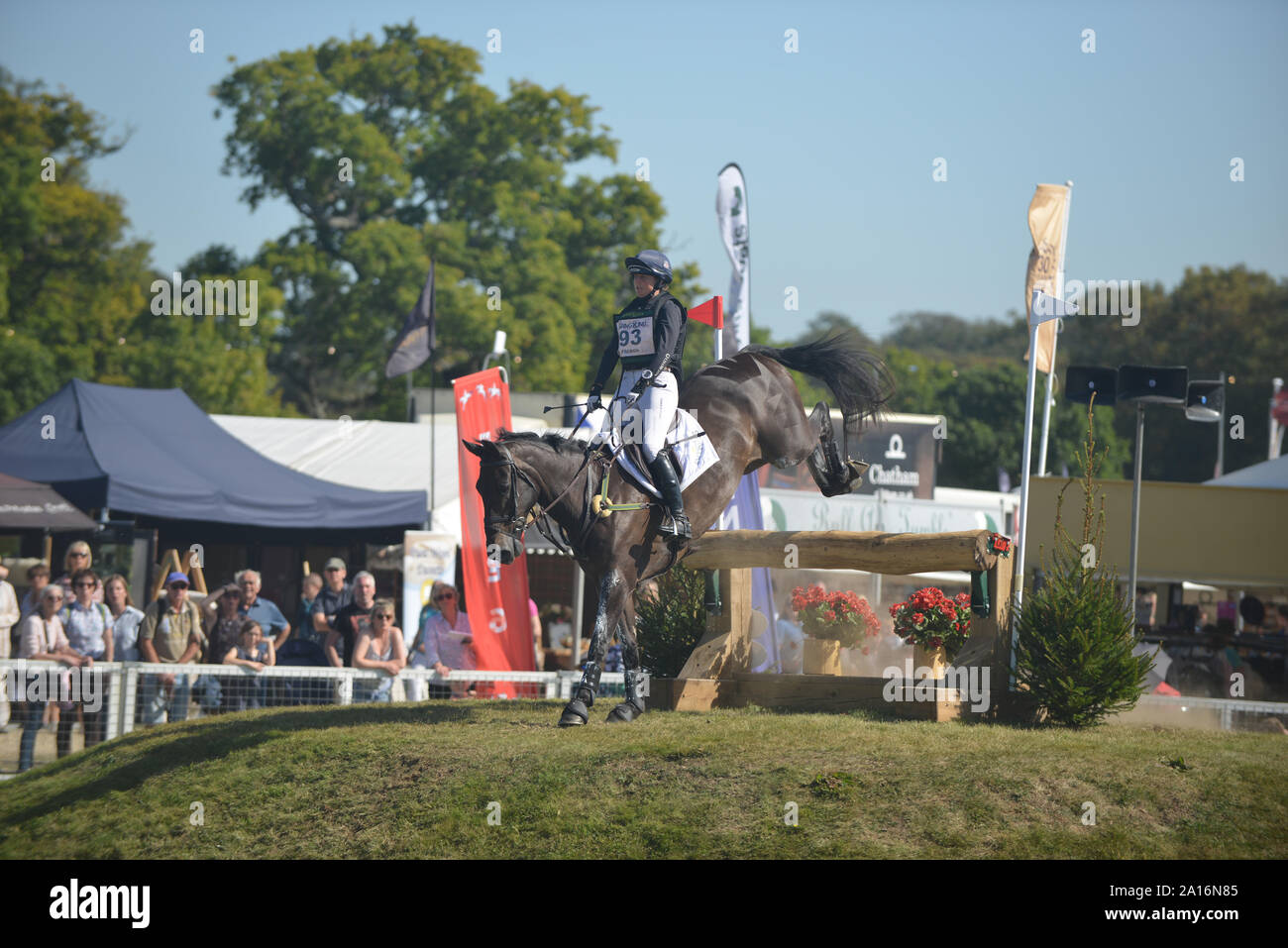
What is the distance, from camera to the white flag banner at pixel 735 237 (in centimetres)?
1564

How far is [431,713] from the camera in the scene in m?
10.5

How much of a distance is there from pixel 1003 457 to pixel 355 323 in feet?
103

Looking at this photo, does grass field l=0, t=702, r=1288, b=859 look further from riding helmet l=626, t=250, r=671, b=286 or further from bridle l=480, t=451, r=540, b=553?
riding helmet l=626, t=250, r=671, b=286

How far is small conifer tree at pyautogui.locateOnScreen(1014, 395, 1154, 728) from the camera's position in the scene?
983cm

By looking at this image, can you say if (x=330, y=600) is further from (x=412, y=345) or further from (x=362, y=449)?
(x=362, y=449)

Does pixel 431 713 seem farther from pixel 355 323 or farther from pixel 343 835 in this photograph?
pixel 355 323

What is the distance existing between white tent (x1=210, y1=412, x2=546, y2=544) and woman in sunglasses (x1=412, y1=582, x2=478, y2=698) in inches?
261

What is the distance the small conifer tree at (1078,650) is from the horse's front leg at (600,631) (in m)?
3.26

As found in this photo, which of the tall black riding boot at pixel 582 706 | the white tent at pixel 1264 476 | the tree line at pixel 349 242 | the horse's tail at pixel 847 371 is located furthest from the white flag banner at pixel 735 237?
the tree line at pixel 349 242

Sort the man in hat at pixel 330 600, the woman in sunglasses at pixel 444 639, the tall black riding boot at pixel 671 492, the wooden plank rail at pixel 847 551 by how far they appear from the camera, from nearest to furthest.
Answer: the tall black riding boot at pixel 671 492 < the wooden plank rail at pixel 847 551 < the woman in sunglasses at pixel 444 639 < the man in hat at pixel 330 600

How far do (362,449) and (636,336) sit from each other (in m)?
15.7

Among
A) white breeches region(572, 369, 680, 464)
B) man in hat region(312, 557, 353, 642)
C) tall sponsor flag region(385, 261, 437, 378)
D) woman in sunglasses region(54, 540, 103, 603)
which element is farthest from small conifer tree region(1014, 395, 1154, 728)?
tall sponsor flag region(385, 261, 437, 378)

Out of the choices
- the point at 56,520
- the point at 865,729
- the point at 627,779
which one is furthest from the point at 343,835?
the point at 56,520

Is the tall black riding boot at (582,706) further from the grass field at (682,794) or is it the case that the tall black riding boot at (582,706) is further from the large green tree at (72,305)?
the large green tree at (72,305)
